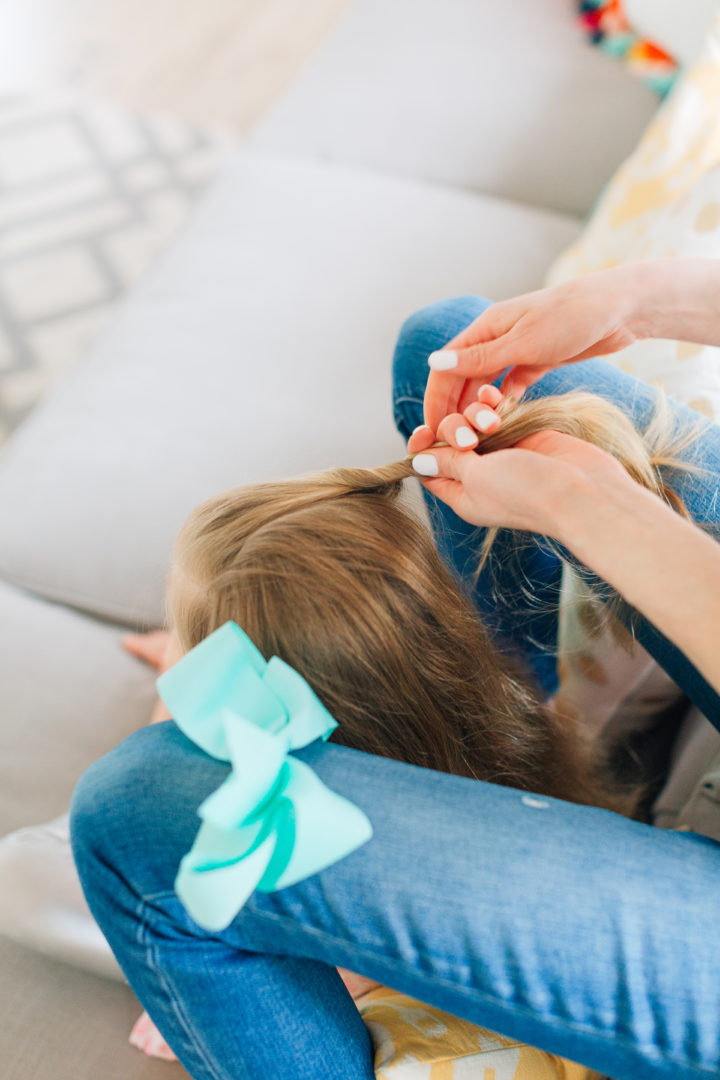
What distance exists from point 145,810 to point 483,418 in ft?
1.37

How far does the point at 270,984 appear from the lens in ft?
1.98

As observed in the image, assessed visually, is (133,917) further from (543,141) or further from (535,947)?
(543,141)

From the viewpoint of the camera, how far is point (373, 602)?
2.15 ft

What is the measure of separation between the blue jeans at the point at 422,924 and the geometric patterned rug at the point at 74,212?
1340 millimetres

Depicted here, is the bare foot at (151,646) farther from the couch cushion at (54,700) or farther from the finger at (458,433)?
the finger at (458,433)

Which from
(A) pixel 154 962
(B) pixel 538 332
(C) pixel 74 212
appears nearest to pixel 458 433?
(B) pixel 538 332

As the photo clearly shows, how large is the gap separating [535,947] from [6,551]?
894 mm

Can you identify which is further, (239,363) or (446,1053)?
(239,363)

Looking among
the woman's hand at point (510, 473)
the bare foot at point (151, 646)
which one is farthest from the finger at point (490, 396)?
the bare foot at point (151, 646)

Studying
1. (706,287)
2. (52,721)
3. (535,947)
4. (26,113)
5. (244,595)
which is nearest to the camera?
(535,947)

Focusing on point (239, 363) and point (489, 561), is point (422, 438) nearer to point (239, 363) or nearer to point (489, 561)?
point (489, 561)

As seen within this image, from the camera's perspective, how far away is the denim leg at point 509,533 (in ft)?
2.82

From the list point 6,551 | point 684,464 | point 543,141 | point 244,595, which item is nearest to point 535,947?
point 244,595

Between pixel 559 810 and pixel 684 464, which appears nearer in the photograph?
pixel 559 810
